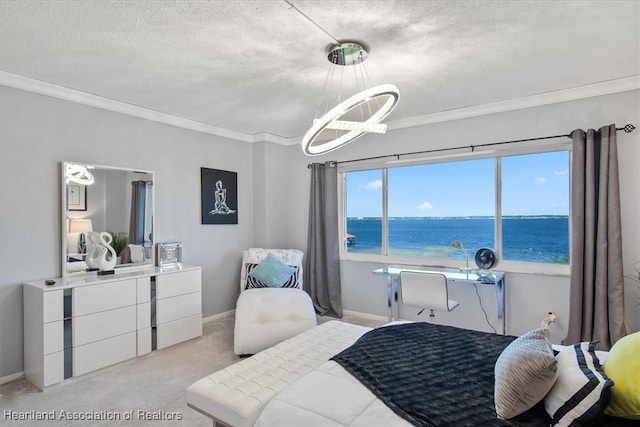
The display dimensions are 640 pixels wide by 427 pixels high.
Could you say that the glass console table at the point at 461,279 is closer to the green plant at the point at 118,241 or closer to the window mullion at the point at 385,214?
A: the window mullion at the point at 385,214

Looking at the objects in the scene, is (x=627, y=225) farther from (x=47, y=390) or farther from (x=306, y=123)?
(x=47, y=390)

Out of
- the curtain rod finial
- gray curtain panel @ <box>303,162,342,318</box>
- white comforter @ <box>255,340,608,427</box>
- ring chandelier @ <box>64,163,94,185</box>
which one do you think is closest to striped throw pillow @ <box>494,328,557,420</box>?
white comforter @ <box>255,340,608,427</box>

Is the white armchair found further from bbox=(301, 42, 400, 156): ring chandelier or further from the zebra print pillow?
bbox=(301, 42, 400, 156): ring chandelier

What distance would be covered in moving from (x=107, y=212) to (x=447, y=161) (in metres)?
3.63

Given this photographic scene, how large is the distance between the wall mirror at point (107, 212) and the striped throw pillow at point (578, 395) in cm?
363

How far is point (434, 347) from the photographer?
207 cm

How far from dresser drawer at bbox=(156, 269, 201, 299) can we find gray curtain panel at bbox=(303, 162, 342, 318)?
1.53 metres

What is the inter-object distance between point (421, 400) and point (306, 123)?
3.49 meters

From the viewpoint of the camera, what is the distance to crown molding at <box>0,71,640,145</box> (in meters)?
2.94

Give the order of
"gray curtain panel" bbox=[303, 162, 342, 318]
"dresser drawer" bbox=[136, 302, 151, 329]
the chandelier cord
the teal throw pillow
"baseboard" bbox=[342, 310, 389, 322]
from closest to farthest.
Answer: the chandelier cord, "dresser drawer" bbox=[136, 302, 151, 329], the teal throw pillow, "baseboard" bbox=[342, 310, 389, 322], "gray curtain panel" bbox=[303, 162, 342, 318]

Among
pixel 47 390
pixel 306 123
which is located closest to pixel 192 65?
pixel 306 123

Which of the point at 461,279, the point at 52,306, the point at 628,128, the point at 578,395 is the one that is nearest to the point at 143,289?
the point at 52,306

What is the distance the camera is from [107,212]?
3438 mm

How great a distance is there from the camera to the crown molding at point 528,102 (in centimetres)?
302
